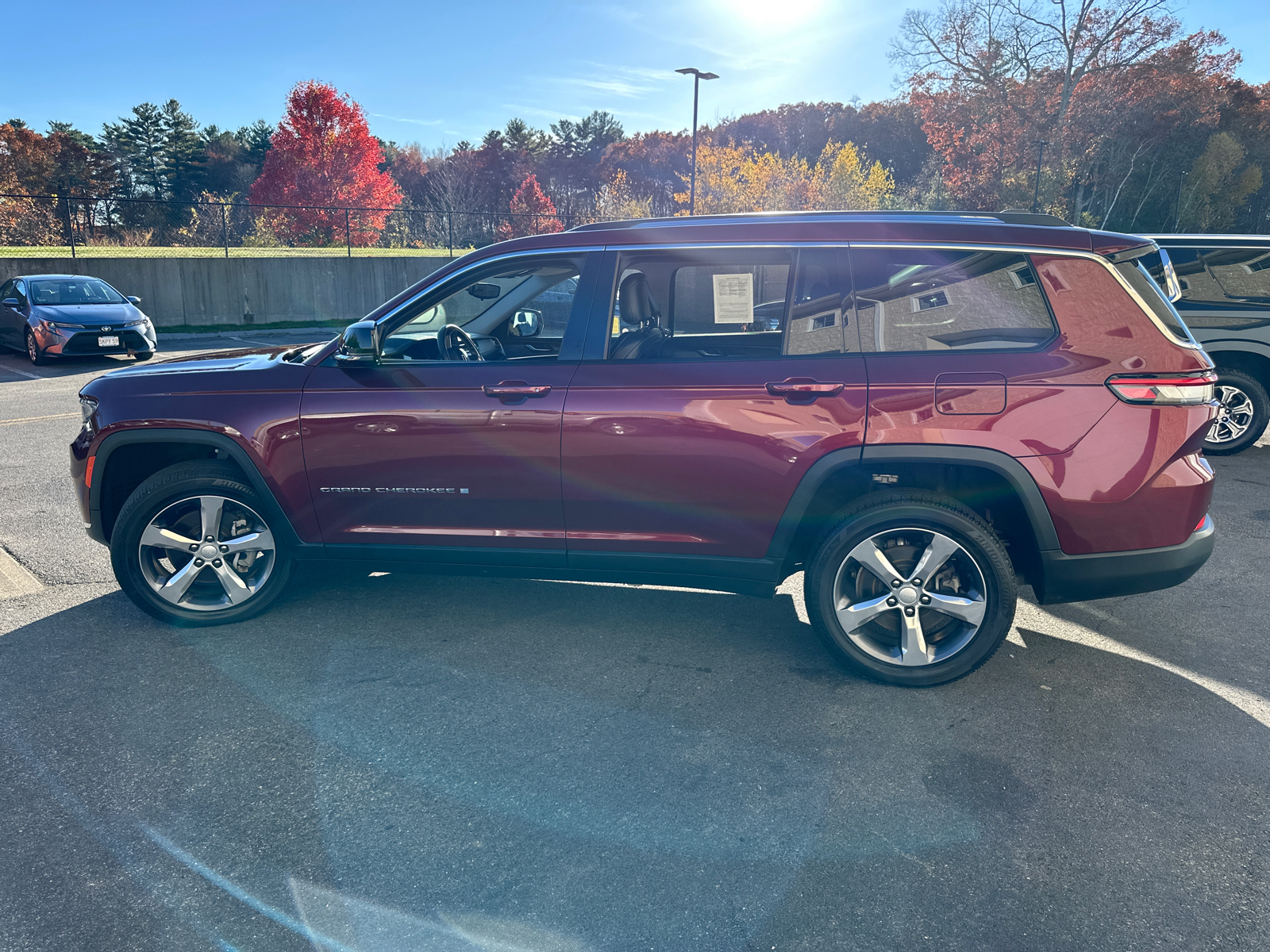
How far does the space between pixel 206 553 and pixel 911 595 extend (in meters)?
3.17

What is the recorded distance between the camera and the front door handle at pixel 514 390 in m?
3.63

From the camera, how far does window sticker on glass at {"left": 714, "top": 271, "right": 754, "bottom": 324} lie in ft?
12.3

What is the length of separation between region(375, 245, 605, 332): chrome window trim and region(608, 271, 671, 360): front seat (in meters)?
0.24

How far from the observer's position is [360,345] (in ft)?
12.2

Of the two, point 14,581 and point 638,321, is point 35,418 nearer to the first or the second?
point 14,581

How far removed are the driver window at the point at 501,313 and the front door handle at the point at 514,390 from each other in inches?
7.2

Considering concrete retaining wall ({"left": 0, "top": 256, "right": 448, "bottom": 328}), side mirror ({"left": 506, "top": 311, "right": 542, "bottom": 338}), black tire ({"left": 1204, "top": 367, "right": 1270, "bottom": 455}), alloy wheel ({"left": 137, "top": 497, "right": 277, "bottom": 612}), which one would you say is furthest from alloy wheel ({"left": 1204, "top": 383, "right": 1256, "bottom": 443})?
concrete retaining wall ({"left": 0, "top": 256, "right": 448, "bottom": 328})

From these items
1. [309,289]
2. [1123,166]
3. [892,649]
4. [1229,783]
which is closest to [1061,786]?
[1229,783]

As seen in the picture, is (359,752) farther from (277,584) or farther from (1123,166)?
(1123,166)

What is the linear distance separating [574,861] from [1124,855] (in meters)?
1.62

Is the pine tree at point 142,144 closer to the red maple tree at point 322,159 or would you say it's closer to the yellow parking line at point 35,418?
the red maple tree at point 322,159

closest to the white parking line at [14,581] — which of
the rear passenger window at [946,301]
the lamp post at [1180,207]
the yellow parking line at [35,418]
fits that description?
the rear passenger window at [946,301]

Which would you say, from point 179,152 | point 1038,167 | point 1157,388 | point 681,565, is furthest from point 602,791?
point 179,152

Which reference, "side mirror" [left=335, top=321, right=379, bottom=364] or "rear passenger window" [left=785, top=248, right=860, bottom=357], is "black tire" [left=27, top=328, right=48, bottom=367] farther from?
"rear passenger window" [left=785, top=248, right=860, bottom=357]
